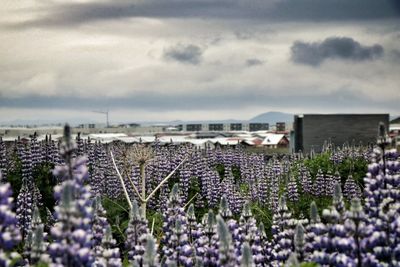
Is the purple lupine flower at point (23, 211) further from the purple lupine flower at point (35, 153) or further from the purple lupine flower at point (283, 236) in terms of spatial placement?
the purple lupine flower at point (35, 153)

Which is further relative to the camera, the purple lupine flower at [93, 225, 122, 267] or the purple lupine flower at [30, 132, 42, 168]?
the purple lupine flower at [30, 132, 42, 168]

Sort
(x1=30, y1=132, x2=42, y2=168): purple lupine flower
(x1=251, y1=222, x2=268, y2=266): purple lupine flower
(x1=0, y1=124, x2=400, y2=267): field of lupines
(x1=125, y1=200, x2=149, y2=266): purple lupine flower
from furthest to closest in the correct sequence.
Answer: (x1=30, y1=132, x2=42, y2=168): purple lupine flower
(x1=251, y1=222, x2=268, y2=266): purple lupine flower
(x1=125, y1=200, x2=149, y2=266): purple lupine flower
(x1=0, y1=124, x2=400, y2=267): field of lupines

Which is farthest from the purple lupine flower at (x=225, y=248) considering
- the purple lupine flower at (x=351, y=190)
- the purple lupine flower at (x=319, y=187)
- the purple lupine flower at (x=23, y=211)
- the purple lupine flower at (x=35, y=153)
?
the purple lupine flower at (x=35, y=153)

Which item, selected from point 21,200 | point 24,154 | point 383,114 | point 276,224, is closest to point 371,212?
point 276,224

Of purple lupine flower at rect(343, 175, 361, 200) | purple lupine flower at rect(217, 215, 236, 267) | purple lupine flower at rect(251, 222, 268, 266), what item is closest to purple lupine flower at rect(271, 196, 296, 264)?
purple lupine flower at rect(251, 222, 268, 266)

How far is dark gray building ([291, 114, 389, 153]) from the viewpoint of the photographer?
50.7 metres

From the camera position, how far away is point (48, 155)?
1886cm

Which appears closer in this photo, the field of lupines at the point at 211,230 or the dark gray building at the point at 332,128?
the field of lupines at the point at 211,230

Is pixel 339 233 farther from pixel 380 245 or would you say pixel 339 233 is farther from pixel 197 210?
pixel 197 210

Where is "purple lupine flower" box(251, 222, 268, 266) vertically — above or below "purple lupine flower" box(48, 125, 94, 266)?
below

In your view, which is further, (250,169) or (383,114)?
(383,114)

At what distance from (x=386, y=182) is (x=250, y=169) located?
46.5 feet

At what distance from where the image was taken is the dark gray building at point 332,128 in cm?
5069

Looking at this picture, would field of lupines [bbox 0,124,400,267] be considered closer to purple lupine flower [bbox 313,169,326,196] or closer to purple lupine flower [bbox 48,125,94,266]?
→ purple lupine flower [bbox 48,125,94,266]
